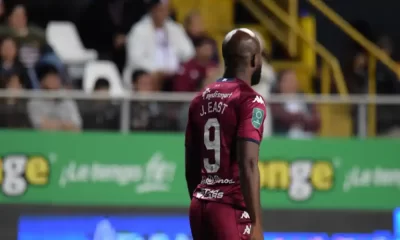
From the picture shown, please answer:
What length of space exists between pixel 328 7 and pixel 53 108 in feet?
21.6

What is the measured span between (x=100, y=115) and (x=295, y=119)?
80.6 inches

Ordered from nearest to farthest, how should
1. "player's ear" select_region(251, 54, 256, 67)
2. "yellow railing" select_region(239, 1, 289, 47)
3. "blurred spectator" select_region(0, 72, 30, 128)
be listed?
"player's ear" select_region(251, 54, 256, 67) < "blurred spectator" select_region(0, 72, 30, 128) < "yellow railing" select_region(239, 1, 289, 47)

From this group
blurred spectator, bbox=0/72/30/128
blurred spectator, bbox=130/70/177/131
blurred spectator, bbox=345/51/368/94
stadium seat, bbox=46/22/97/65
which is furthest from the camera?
blurred spectator, bbox=345/51/368/94

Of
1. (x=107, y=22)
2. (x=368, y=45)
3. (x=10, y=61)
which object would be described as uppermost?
(x=107, y=22)

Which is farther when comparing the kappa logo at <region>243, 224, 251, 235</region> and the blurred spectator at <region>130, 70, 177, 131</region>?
the blurred spectator at <region>130, 70, 177, 131</region>

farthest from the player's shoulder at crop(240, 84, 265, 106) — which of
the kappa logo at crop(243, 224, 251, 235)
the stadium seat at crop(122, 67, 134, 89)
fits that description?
the stadium seat at crop(122, 67, 134, 89)

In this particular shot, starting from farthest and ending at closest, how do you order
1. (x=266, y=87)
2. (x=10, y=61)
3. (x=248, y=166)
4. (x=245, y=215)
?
(x=266, y=87), (x=10, y=61), (x=245, y=215), (x=248, y=166)

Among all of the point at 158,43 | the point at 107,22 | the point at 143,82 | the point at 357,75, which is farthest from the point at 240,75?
the point at 357,75

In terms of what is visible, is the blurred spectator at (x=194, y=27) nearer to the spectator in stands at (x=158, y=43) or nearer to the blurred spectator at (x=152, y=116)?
the spectator in stands at (x=158, y=43)

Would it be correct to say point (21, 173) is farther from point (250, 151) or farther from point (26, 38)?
point (250, 151)

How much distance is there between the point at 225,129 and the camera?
224 inches

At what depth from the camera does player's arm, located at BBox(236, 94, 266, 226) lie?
552 cm

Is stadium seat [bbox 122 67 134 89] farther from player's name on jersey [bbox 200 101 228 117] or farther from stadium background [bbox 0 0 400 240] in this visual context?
player's name on jersey [bbox 200 101 228 117]

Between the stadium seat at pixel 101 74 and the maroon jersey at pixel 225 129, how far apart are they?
5.06 metres
